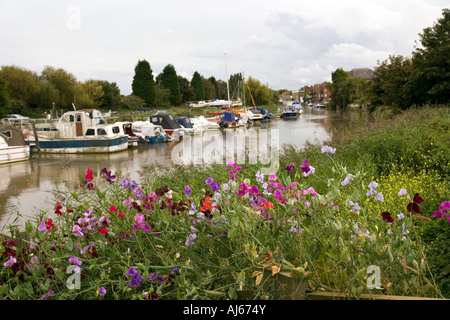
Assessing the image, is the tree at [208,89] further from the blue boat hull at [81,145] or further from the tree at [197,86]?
the blue boat hull at [81,145]

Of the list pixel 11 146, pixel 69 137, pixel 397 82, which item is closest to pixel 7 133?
pixel 11 146

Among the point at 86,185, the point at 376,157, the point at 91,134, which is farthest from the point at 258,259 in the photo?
the point at 91,134

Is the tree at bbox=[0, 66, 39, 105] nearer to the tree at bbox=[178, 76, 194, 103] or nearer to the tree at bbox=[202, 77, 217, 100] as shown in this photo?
the tree at bbox=[178, 76, 194, 103]

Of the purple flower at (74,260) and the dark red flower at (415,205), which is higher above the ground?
the dark red flower at (415,205)

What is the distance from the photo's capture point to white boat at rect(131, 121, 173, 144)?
1235 inches

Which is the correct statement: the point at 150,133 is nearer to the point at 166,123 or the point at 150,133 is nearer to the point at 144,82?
the point at 166,123

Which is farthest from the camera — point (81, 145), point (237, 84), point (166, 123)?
point (237, 84)

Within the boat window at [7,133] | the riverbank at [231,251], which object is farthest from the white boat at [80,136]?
the riverbank at [231,251]

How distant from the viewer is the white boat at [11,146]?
21.6m

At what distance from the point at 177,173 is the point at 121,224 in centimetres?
424

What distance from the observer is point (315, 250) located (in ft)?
8.27

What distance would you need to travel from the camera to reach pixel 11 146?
2209 centimetres

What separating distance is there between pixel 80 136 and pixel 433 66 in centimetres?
2384

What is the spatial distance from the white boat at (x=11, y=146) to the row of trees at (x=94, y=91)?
10.0m
